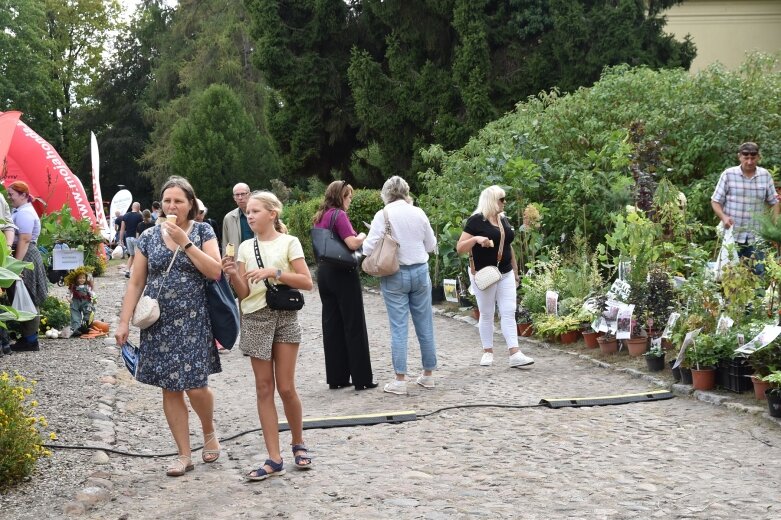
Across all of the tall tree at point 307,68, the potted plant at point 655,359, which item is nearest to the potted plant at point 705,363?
the potted plant at point 655,359

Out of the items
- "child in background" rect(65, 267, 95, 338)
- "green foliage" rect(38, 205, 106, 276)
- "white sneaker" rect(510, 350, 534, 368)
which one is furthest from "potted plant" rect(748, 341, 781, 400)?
"green foliage" rect(38, 205, 106, 276)

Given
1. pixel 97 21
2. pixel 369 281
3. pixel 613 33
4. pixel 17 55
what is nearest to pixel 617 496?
pixel 369 281

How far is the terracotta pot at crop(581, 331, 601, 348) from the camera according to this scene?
37.6 ft

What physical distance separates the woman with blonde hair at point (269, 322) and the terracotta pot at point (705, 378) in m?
3.73

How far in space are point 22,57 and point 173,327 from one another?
4975 centimetres

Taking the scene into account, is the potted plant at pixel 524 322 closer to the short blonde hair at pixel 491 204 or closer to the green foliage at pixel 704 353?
the short blonde hair at pixel 491 204

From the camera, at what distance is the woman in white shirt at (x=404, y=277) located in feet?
30.5

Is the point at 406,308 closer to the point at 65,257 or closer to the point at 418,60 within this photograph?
the point at 65,257

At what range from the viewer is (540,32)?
25.3m

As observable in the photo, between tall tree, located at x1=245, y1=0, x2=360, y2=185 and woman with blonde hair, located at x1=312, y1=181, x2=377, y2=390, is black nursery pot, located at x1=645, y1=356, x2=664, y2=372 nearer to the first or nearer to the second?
woman with blonde hair, located at x1=312, y1=181, x2=377, y2=390

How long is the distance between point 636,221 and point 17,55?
4659cm

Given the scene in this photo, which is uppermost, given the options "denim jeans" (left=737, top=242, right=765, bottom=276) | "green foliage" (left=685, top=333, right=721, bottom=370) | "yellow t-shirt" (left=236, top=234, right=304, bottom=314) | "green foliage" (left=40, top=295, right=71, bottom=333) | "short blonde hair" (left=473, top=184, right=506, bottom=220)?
"short blonde hair" (left=473, top=184, right=506, bottom=220)

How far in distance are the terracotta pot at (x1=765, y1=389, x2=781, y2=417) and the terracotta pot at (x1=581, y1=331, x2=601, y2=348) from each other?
3.79m

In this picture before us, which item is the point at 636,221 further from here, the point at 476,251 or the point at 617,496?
the point at 617,496
